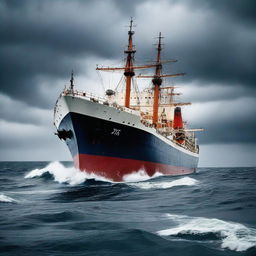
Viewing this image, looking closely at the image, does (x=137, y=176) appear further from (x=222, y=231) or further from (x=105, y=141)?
(x=222, y=231)

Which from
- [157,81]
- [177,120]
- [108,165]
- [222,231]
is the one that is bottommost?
[222,231]

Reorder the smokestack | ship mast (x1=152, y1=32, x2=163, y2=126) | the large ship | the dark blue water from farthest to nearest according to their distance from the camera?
the smokestack < ship mast (x1=152, y1=32, x2=163, y2=126) < the large ship < the dark blue water

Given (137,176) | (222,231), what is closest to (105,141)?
(137,176)

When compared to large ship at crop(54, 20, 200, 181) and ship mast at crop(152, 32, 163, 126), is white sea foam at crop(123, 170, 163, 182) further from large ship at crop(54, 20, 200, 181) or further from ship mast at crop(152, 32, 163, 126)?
ship mast at crop(152, 32, 163, 126)

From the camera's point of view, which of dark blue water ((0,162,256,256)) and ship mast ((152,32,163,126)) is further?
ship mast ((152,32,163,126))

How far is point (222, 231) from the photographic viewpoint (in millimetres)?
9297

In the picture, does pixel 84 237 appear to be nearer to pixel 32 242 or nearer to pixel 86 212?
pixel 32 242

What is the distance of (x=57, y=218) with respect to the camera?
11.7m

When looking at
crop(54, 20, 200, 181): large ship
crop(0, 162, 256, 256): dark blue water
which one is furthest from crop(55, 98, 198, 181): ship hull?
crop(0, 162, 256, 256): dark blue water

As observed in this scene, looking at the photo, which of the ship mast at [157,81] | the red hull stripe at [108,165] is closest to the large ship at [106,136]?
the red hull stripe at [108,165]

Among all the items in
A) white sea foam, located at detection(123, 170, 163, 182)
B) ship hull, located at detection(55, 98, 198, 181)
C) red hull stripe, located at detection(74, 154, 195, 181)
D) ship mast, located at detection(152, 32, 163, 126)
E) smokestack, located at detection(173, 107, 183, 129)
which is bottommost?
white sea foam, located at detection(123, 170, 163, 182)

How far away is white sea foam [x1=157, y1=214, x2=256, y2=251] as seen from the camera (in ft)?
26.6

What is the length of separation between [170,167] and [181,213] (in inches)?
1008

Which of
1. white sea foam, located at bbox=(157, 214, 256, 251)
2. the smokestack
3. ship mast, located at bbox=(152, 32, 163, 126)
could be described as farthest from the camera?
the smokestack
